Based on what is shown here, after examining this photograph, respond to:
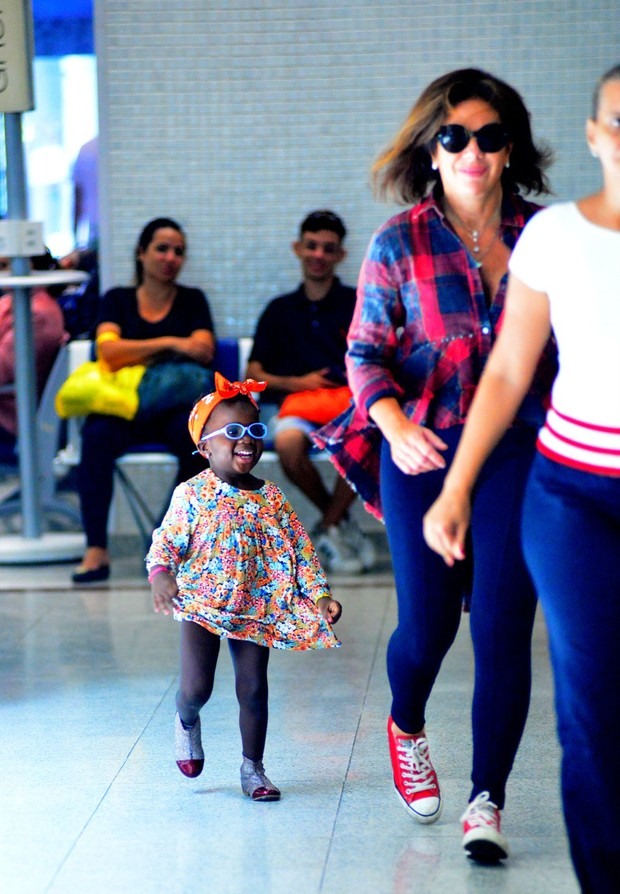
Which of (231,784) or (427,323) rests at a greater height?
(427,323)

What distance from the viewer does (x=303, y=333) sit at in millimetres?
6062

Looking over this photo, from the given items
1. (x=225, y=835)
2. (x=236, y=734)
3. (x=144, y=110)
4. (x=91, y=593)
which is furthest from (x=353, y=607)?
(x=144, y=110)

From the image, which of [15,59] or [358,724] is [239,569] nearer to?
[358,724]

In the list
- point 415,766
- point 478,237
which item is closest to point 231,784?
point 415,766

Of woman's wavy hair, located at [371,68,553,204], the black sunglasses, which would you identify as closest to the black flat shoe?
woman's wavy hair, located at [371,68,553,204]

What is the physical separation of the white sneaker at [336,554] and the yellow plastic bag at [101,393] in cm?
96

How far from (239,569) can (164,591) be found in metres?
0.21

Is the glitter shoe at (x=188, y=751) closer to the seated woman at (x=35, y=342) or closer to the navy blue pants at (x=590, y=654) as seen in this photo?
the navy blue pants at (x=590, y=654)

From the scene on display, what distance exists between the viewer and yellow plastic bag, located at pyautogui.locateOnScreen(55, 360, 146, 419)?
19.1ft

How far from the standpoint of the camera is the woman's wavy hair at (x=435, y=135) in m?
2.90

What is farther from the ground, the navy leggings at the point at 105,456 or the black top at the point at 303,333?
the black top at the point at 303,333

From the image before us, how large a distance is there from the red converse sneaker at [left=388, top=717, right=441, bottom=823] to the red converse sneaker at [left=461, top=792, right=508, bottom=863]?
0.60 feet

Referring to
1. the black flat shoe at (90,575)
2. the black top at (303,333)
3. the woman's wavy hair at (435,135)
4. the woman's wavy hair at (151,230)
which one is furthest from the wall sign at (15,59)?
the woman's wavy hair at (435,135)

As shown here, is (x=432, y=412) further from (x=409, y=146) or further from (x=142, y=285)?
(x=142, y=285)
